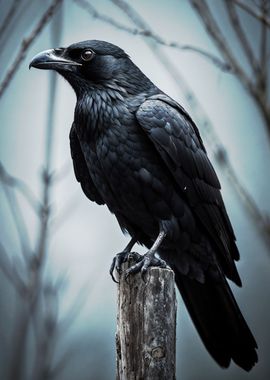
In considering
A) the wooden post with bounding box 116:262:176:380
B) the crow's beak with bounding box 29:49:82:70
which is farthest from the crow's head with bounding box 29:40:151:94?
the wooden post with bounding box 116:262:176:380

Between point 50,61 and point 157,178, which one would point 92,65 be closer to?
point 50,61

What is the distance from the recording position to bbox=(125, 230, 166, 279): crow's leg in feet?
15.8

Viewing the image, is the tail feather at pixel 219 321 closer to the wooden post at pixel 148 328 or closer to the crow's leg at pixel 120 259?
the crow's leg at pixel 120 259

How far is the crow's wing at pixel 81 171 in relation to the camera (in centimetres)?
586

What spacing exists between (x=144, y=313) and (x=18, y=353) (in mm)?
1779

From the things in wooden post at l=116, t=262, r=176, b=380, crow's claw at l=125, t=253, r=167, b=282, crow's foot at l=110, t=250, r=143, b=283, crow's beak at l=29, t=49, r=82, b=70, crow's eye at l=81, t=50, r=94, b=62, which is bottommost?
wooden post at l=116, t=262, r=176, b=380

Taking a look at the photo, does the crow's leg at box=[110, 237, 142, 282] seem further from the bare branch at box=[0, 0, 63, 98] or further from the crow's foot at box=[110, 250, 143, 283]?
the bare branch at box=[0, 0, 63, 98]

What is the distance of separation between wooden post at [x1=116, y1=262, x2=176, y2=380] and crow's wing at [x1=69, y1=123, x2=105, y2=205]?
1.43 metres

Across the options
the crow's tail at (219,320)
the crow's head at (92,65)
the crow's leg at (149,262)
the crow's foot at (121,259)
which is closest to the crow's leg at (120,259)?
the crow's foot at (121,259)

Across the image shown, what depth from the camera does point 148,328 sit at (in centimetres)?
437

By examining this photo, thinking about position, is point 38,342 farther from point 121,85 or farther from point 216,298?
point 121,85

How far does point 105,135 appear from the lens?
5.43m

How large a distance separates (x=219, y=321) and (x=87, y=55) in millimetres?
2275

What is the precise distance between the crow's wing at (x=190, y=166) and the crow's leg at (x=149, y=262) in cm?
37
